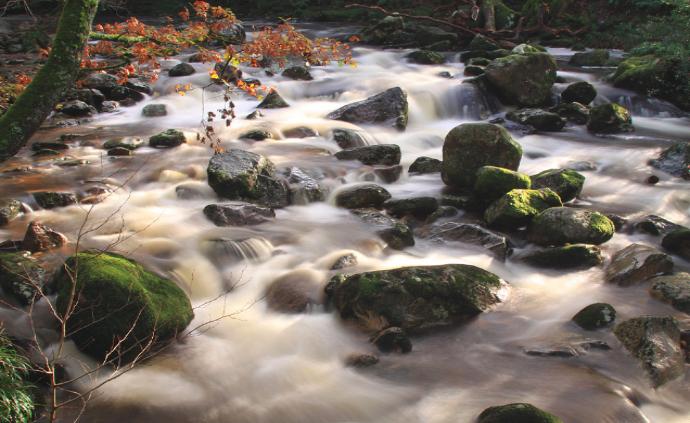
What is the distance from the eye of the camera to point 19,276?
16.9 feet

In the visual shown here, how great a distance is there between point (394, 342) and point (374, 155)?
A: 5.45 meters

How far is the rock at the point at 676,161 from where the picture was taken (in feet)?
31.5

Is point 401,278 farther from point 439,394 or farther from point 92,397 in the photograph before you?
point 92,397

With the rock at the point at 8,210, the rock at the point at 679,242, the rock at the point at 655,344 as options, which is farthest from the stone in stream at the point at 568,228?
the rock at the point at 8,210

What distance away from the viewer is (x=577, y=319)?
210 inches

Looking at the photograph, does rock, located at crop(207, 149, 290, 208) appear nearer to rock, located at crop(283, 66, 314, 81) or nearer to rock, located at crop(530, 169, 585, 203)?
rock, located at crop(530, 169, 585, 203)

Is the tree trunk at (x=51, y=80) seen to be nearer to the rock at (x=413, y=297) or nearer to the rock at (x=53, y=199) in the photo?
the rock at (x=53, y=199)

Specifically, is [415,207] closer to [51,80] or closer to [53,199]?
[51,80]

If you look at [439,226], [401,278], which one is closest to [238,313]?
[401,278]

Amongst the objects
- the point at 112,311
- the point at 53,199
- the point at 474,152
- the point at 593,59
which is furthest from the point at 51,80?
the point at 593,59

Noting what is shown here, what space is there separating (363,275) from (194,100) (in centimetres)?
997

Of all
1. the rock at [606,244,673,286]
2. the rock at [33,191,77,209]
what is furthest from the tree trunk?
the rock at [606,244,673,286]

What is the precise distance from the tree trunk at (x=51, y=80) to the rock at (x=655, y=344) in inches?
229

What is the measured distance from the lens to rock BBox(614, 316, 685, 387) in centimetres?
444
